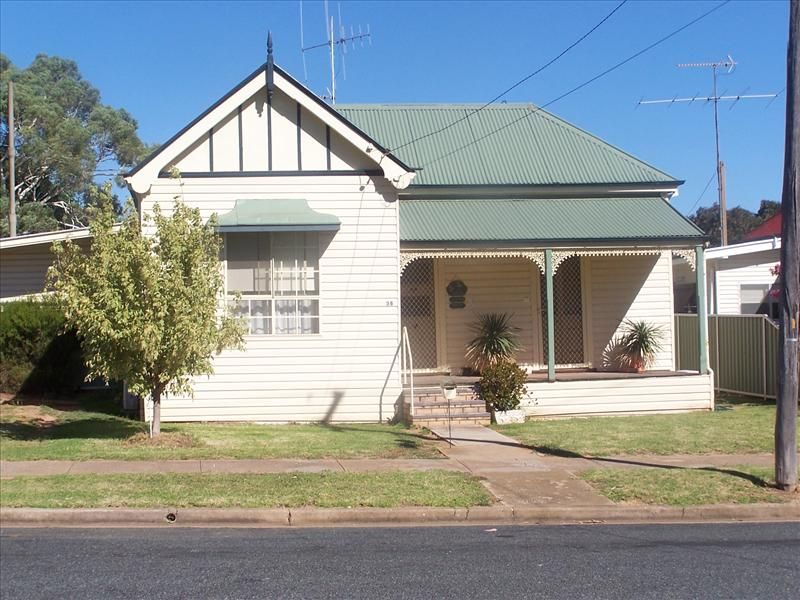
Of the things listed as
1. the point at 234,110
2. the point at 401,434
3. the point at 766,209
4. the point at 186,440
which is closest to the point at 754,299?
the point at 401,434

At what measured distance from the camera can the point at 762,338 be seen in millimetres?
18625

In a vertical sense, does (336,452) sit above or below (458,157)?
below

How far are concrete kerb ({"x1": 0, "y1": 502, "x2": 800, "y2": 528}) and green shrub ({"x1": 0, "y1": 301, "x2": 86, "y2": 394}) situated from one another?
925cm

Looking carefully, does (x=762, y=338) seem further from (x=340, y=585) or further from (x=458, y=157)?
(x=340, y=585)

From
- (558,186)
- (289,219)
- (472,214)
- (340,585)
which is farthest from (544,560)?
(558,186)

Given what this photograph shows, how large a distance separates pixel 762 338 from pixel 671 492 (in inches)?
392

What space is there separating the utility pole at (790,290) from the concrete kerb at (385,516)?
668mm

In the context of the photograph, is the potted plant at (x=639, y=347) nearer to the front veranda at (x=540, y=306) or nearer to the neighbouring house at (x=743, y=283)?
the front veranda at (x=540, y=306)

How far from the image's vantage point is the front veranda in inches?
717

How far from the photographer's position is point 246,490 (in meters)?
9.73

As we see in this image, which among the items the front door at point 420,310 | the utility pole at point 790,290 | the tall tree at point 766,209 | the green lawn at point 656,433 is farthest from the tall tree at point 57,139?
the tall tree at point 766,209

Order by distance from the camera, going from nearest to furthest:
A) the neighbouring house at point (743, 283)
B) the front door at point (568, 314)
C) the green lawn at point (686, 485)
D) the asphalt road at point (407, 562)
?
the asphalt road at point (407, 562) → the green lawn at point (686, 485) → the front door at point (568, 314) → the neighbouring house at point (743, 283)

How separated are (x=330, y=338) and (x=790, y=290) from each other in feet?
27.5

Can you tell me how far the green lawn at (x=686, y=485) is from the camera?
972 centimetres
